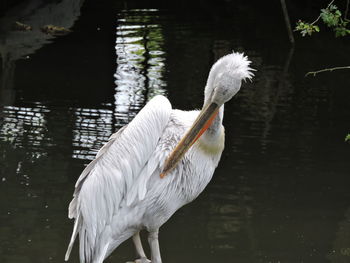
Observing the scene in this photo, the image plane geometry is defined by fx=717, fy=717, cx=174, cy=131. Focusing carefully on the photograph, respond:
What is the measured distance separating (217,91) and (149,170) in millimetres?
580

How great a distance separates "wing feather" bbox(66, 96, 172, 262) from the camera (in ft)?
12.6

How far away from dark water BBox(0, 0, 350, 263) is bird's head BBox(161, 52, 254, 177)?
1.13 m

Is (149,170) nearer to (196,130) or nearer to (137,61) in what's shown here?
(196,130)

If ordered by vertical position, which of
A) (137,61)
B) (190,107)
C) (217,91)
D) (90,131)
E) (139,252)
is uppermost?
(137,61)

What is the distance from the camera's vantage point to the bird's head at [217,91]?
3.70 meters

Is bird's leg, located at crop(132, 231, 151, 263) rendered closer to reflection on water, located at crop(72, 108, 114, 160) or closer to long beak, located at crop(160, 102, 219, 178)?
long beak, located at crop(160, 102, 219, 178)

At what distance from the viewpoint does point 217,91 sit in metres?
3.73

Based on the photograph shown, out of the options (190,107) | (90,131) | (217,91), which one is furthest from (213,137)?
(190,107)

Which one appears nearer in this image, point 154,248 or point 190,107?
point 154,248

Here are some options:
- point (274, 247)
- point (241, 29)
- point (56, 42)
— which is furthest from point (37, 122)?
point (241, 29)

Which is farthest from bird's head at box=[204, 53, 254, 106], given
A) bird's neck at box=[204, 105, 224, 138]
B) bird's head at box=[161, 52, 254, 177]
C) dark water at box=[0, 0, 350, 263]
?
dark water at box=[0, 0, 350, 263]

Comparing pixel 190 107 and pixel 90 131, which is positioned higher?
pixel 190 107

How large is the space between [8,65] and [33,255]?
501 centimetres

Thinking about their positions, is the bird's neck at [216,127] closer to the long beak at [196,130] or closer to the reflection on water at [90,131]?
the long beak at [196,130]
